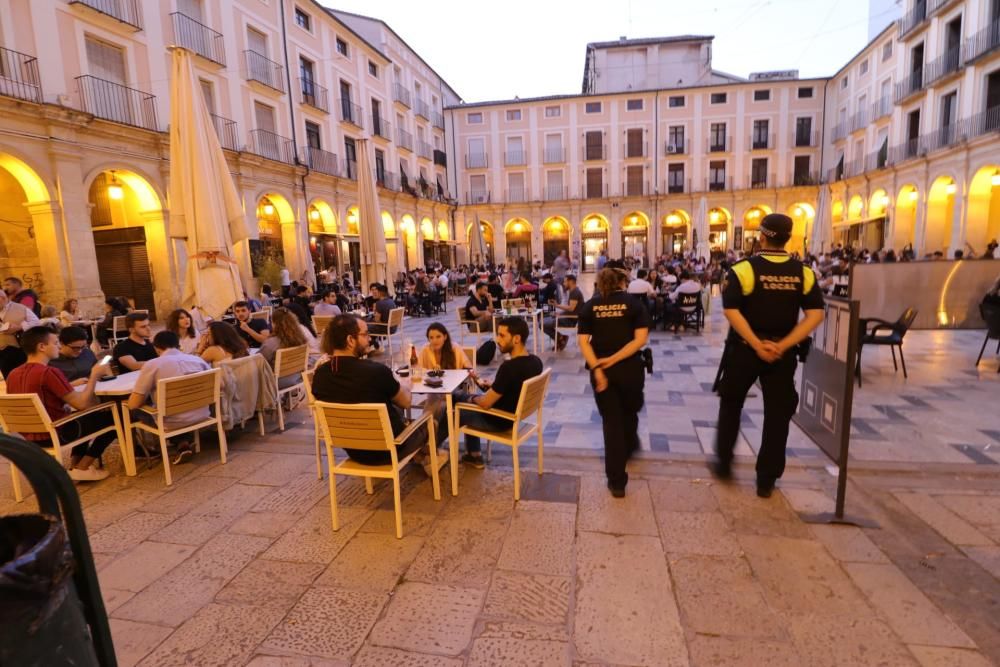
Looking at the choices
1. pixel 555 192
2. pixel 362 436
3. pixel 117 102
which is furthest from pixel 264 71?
pixel 555 192

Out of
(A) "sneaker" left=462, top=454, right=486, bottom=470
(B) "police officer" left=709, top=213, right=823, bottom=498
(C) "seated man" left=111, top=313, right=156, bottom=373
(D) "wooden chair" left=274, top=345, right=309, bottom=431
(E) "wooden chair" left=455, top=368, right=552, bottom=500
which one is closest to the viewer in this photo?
(B) "police officer" left=709, top=213, right=823, bottom=498

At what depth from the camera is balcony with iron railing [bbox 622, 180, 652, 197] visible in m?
30.8

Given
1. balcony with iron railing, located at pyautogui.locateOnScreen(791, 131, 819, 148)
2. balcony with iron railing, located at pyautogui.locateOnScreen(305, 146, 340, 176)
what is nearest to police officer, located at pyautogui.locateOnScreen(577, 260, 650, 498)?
balcony with iron railing, located at pyautogui.locateOnScreen(305, 146, 340, 176)

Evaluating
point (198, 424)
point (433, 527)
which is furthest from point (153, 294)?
Answer: point (433, 527)

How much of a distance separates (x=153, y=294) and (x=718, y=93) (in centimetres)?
2987

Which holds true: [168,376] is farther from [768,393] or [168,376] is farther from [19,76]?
[19,76]

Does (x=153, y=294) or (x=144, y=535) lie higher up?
(x=153, y=294)

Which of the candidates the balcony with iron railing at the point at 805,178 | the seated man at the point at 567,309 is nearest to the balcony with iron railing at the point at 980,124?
the balcony with iron railing at the point at 805,178

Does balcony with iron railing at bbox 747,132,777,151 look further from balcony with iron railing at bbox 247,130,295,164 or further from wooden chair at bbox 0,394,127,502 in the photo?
wooden chair at bbox 0,394,127,502

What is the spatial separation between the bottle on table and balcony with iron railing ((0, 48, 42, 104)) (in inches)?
412

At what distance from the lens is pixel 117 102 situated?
37.5 ft

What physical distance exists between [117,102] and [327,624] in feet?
45.1

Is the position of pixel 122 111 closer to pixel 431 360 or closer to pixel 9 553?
pixel 431 360

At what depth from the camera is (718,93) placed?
29406mm
